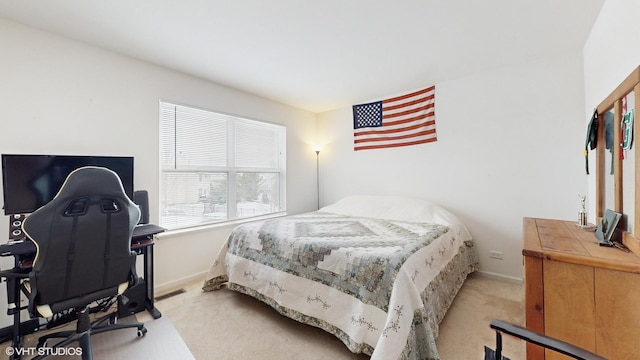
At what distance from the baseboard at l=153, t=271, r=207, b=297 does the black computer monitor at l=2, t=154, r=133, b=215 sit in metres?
1.28

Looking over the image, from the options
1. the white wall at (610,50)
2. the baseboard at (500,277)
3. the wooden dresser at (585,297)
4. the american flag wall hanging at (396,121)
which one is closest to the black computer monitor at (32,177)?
the wooden dresser at (585,297)

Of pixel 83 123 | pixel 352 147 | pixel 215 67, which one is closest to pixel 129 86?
pixel 83 123

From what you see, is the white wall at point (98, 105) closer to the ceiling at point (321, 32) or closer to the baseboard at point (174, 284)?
the baseboard at point (174, 284)

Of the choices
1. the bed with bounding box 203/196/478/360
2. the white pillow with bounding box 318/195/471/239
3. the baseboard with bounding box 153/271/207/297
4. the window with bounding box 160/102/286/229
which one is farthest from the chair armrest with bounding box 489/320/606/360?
the window with bounding box 160/102/286/229

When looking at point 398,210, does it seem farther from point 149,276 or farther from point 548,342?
point 149,276

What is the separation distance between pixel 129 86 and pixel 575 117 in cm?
440

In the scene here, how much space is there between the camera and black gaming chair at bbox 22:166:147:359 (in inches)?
54.4

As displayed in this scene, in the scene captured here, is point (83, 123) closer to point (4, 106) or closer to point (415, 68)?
point (4, 106)

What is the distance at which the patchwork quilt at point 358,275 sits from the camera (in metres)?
1.51

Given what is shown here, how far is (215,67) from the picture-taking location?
9.06 feet

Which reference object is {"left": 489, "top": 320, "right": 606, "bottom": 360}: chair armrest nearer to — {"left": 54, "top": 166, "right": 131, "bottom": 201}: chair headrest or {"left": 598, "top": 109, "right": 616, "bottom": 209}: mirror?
{"left": 598, "top": 109, "right": 616, "bottom": 209}: mirror

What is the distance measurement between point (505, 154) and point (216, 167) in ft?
11.3

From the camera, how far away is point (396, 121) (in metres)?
3.64

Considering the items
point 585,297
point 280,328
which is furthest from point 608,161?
point 280,328
